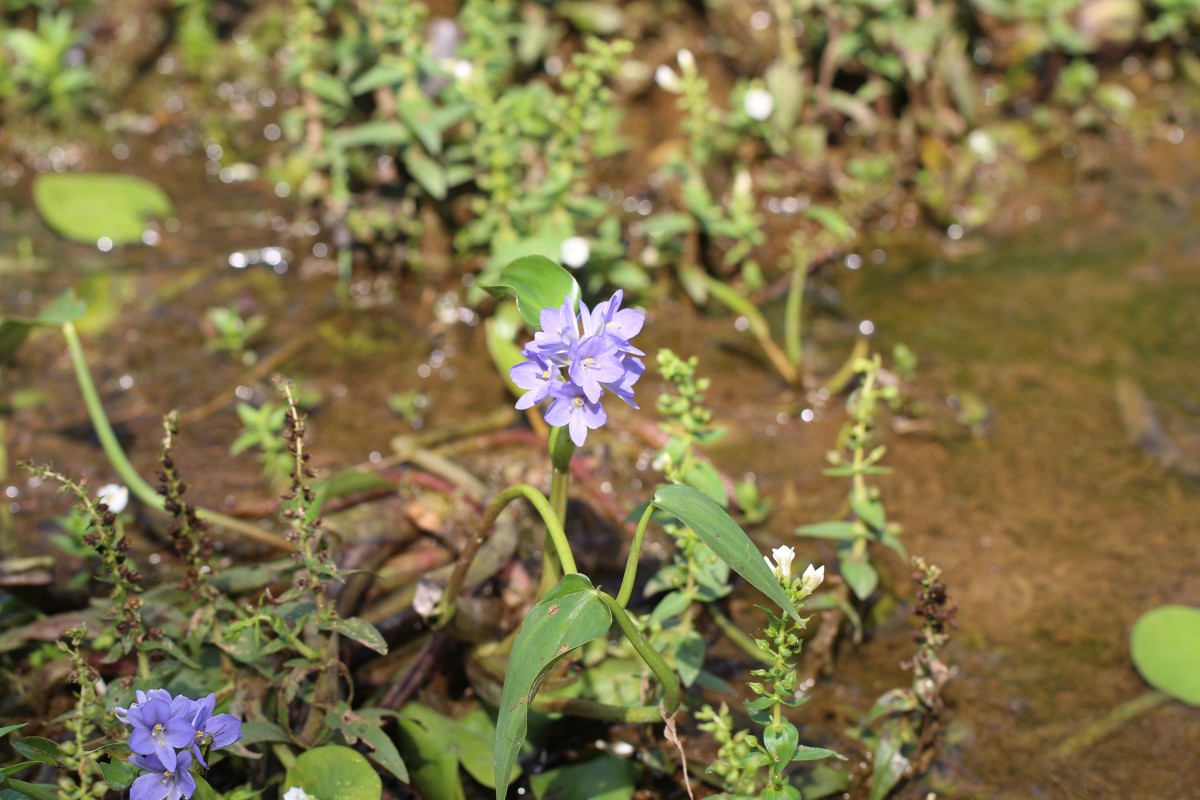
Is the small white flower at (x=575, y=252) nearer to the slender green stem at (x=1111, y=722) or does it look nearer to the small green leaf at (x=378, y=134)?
the small green leaf at (x=378, y=134)

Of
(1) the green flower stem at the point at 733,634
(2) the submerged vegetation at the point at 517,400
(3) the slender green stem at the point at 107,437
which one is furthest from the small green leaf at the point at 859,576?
(3) the slender green stem at the point at 107,437

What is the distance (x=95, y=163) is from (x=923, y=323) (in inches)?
149

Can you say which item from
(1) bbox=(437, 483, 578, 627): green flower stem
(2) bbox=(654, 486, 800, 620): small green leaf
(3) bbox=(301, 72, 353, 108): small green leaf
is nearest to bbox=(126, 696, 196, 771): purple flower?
(1) bbox=(437, 483, 578, 627): green flower stem

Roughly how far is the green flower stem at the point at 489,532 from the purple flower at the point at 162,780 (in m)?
0.75

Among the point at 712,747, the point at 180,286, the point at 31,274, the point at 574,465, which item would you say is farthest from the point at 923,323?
the point at 31,274

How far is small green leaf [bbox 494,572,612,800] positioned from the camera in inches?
65.8

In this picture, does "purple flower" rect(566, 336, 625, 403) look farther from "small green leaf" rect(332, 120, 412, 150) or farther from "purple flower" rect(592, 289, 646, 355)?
"small green leaf" rect(332, 120, 412, 150)

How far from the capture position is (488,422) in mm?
3340

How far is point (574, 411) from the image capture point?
Answer: 1.88 metres

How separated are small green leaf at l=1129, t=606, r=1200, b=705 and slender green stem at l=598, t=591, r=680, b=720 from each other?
4.74 feet

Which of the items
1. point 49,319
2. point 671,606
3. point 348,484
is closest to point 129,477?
point 49,319

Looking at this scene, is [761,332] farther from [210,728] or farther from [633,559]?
[210,728]

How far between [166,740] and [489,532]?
2.72ft

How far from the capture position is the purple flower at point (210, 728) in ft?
5.92
